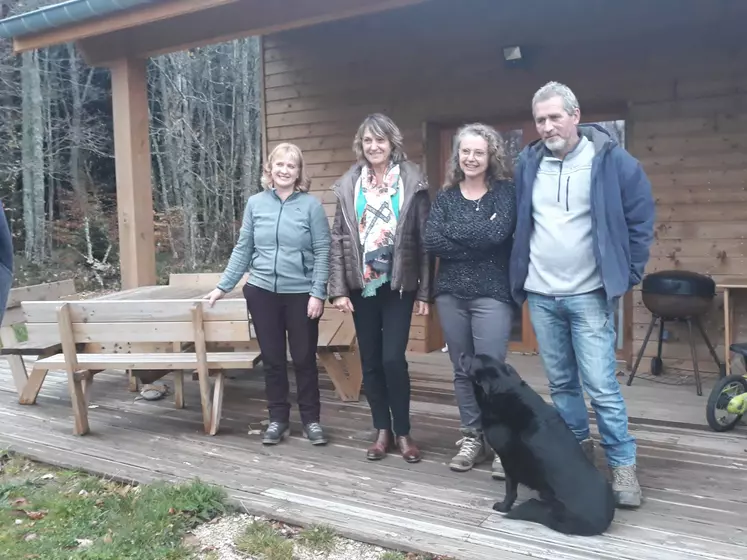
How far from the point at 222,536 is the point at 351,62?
4572 millimetres

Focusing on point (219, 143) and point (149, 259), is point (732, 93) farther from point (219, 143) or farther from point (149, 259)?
point (219, 143)

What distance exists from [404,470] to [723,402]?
1833 millimetres

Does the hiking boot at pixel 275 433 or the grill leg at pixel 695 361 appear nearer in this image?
the hiking boot at pixel 275 433

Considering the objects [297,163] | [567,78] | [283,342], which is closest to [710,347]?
[567,78]

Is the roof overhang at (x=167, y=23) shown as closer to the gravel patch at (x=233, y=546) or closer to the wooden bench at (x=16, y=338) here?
the wooden bench at (x=16, y=338)

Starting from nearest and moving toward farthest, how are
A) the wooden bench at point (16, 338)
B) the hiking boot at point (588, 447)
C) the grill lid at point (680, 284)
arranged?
the hiking boot at point (588, 447) → the wooden bench at point (16, 338) → the grill lid at point (680, 284)

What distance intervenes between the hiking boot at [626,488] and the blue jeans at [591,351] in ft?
0.09

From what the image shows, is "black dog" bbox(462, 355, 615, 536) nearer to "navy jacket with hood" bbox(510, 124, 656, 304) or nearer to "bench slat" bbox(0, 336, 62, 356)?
"navy jacket with hood" bbox(510, 124, 656, 304)

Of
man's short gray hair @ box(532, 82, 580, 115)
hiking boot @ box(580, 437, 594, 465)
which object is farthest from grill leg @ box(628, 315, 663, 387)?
man's short gray hair @ box(532, 82, 580, 115)

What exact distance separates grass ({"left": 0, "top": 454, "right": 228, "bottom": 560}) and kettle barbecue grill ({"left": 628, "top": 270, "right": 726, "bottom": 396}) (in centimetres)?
311

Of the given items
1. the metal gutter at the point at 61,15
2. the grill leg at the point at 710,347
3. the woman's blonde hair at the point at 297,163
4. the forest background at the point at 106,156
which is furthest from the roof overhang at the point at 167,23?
the forest background at the point at 106,156

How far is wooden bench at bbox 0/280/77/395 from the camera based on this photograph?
14.5 feet

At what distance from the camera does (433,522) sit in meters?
2.70

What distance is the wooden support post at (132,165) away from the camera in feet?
16.4
